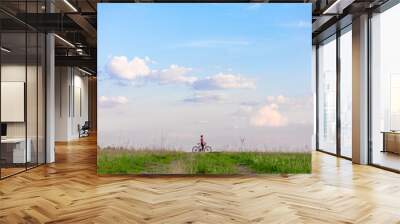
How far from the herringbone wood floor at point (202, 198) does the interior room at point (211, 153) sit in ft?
0.05

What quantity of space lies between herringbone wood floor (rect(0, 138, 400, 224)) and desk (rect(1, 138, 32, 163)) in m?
0.34

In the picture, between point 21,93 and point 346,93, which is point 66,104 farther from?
point 346,93

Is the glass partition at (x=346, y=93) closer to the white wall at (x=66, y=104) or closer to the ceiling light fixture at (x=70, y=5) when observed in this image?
the ceiling light fixture at (x=70, y=5)

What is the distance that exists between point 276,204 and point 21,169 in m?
4.80

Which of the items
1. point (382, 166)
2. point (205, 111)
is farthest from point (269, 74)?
point (382, 166)

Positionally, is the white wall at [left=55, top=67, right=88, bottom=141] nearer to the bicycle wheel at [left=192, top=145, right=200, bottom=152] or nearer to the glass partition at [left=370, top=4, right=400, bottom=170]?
the bicycle wheel at [left=192, top=145, right=200, bottom=152]

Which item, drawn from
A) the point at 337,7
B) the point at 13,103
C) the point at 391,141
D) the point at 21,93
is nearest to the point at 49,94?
the point at 21,93

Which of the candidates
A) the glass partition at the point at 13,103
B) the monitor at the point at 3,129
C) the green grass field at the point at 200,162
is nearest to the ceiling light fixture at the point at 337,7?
the green grass field at the point at 200,162

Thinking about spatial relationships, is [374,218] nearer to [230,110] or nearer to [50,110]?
[230,110]

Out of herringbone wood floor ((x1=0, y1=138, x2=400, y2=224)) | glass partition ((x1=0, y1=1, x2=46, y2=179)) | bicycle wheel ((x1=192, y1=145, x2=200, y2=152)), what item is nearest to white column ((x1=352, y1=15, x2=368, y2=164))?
herringbone wood floor ((x1=0, y1=138, x2=400, y2=224))

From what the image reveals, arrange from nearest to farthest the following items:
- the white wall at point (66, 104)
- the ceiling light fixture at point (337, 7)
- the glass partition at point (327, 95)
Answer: the ceiling light fixture at point (337, 7)
the glass partition at point (327, 95)
the white wall at point (66, 104)

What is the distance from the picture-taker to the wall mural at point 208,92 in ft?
21.6

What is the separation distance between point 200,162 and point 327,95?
18.0 ft

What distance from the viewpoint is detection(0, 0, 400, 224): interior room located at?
4.34 meters
